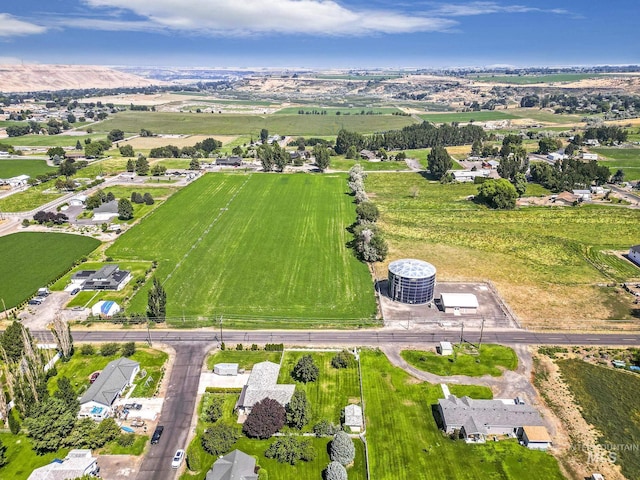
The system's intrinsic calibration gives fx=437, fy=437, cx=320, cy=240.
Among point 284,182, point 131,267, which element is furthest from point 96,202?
point 284,182

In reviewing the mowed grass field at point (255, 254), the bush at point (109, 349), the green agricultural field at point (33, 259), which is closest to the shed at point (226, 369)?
the mowed grass field at point (255, 254)

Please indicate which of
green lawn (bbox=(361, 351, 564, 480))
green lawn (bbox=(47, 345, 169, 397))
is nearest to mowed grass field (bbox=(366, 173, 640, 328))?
green lawn (bbox=(361, 351, 564, 480))

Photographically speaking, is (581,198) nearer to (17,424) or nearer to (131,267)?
(131,267)

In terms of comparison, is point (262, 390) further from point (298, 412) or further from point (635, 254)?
point (635, 254)

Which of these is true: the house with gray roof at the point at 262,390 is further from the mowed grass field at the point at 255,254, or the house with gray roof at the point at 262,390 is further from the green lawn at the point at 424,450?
the mowed grass field at the point at 255,254

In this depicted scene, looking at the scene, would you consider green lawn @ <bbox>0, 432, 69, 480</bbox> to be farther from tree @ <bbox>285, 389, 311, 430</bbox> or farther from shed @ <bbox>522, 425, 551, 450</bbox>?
shed @ <bbox>522, 425, 551, 450</bbox>

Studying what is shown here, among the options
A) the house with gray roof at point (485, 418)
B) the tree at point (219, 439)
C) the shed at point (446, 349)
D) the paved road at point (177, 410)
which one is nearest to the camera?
the paved road at point (177, 410)
